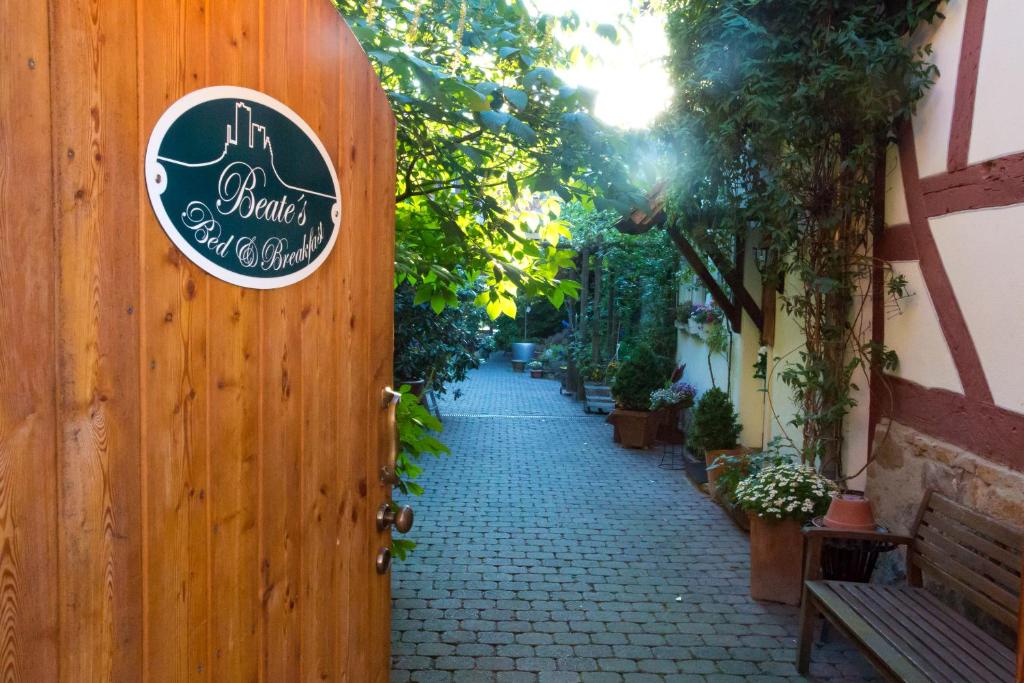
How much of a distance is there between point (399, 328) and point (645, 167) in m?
5.96

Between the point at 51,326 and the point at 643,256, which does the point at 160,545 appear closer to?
the point at 51,326

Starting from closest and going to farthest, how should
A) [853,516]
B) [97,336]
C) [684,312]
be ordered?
[97,336] → [853,516] → [684,312]

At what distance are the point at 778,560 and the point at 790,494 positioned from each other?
413 mm

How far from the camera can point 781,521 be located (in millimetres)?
4375

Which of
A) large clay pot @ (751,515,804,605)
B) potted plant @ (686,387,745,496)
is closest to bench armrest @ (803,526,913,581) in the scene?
large clay pot @ (751,515,804,605)

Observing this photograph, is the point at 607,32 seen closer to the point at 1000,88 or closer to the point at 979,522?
the point at 1000,88

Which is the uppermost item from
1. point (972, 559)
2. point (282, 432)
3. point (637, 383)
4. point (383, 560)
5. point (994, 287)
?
point (994, 287)

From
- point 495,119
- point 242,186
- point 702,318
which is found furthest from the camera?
point 702,318

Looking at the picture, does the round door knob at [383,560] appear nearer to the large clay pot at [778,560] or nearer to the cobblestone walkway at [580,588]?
the cobblestone walkway at [580,588]

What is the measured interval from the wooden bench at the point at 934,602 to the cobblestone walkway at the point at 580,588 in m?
0.51

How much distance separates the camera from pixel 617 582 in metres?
4.78

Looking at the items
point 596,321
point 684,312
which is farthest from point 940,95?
point 596,321

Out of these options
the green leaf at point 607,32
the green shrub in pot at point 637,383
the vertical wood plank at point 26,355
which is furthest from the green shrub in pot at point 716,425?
the vertical wood plank at point 26,355

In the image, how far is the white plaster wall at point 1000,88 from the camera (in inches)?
120
